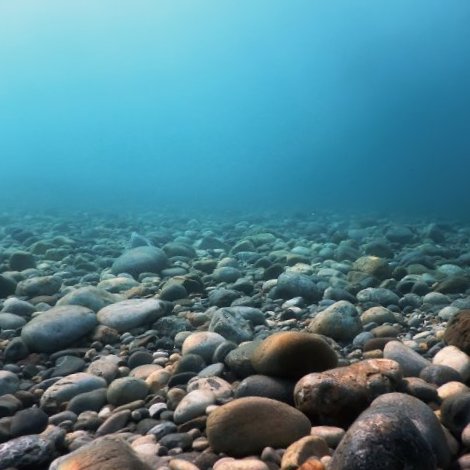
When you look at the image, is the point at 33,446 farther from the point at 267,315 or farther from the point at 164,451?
the point at 267,315

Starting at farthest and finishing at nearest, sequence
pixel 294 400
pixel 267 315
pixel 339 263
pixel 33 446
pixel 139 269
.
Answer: pixel 339 263 < pixel 139 269 < pixel 267 315 < pixel 294 400 < pixel 33 446

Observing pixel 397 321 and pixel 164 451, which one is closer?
pixel 164 451

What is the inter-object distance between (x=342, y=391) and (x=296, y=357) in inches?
17.8

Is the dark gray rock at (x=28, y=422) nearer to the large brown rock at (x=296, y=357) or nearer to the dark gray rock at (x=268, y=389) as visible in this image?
the dark gray rock at (x=268, y=389)

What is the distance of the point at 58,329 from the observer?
12.8ft

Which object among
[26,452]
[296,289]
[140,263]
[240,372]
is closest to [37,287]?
[140,263]

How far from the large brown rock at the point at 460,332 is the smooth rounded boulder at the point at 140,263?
4.47m

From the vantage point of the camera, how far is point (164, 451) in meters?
2.31

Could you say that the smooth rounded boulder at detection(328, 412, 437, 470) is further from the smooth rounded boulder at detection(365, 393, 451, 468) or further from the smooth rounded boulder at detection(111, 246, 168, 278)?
the smooth rounded boulder at detection(111, 246, 168, 278)

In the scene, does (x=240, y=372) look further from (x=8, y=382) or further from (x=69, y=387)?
(x=8, y=382)

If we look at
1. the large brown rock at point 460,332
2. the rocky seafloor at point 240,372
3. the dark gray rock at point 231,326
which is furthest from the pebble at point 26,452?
the large brown rock at point 460,332

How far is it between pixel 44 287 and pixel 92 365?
248 centimetres

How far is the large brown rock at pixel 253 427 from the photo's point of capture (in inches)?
86.7

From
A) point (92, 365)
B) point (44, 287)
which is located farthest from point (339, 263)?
point (92, 365)
